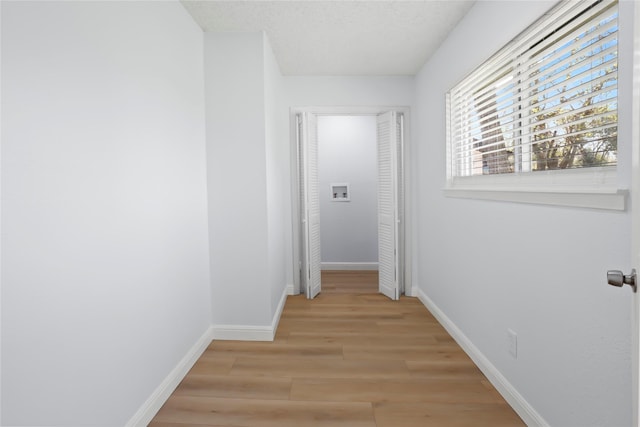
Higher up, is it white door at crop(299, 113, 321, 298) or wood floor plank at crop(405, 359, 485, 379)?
white door at crop(299, 113, 321, 298)

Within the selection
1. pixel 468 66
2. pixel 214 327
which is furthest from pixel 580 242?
pixel 214 327

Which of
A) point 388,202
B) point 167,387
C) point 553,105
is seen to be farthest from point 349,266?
point 553,105

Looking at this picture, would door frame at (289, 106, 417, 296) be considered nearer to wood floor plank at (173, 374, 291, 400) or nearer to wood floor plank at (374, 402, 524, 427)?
wood floor plank at (173, 374, 291, 400)

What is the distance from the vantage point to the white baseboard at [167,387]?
180 centimetres

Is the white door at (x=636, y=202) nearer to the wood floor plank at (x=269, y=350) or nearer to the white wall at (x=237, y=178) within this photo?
the wood floor plank at (x=269, y=350)

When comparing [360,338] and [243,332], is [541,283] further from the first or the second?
[243,332]

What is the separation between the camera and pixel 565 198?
1.51m

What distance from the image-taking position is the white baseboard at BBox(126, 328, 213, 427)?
180 cm

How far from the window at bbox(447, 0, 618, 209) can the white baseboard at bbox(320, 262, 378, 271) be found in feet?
10.3

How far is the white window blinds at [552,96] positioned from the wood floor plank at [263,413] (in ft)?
5.36

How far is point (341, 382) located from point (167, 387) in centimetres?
105

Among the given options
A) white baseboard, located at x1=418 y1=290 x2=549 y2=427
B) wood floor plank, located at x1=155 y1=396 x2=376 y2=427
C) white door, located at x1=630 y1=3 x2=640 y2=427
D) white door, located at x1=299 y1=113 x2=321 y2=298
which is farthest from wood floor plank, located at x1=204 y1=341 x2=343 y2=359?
white door, located at x1=630 y1=3 x2=640 y2=427

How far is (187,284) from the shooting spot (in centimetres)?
243

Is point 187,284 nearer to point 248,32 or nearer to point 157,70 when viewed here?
point 157,70
